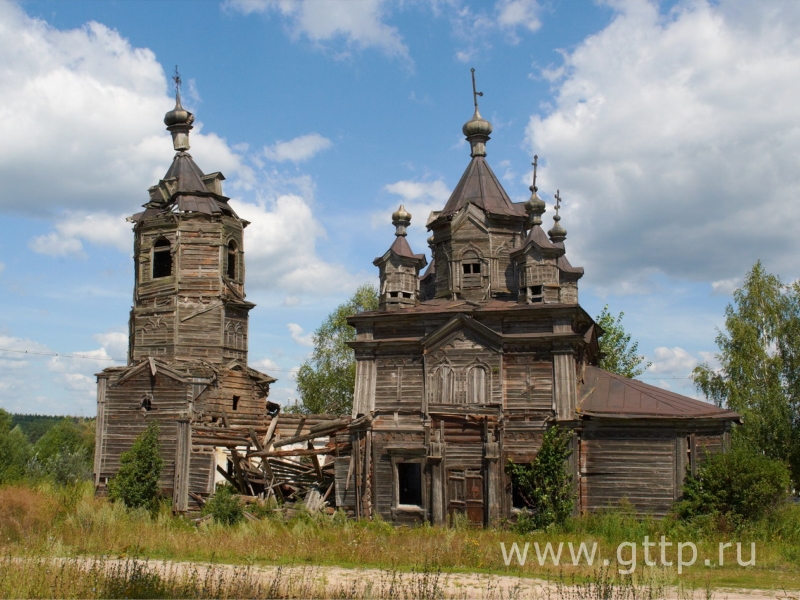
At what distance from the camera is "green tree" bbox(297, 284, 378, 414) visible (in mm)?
43625

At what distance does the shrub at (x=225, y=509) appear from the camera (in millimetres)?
→ 22875

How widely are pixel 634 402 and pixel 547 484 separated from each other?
348cm

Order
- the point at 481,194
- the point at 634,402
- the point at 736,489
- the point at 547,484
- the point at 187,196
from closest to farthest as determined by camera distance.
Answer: the point at 736,489
the point at 547,484
the point at 634,402
the point at 481,194
the point at 187,196

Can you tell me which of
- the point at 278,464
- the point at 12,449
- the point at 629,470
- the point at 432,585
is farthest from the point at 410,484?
the point at 12,449

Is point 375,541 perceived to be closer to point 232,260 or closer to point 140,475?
point 140,475

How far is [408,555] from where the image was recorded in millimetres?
16156

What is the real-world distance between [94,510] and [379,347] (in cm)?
969

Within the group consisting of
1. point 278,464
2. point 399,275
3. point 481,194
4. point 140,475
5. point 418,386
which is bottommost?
point 140,475

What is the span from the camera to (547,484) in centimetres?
2136

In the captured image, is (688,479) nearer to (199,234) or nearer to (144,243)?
(199,234)

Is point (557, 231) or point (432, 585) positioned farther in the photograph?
point (557, 231)

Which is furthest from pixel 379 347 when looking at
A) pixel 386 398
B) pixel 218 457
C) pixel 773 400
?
pixel 773 400

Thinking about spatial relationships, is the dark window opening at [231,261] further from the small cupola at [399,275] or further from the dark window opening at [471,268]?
the dark window opening at [471,268]

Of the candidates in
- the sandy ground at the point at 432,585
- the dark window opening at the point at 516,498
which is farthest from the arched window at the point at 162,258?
the sandy ground at the point at 432,585
